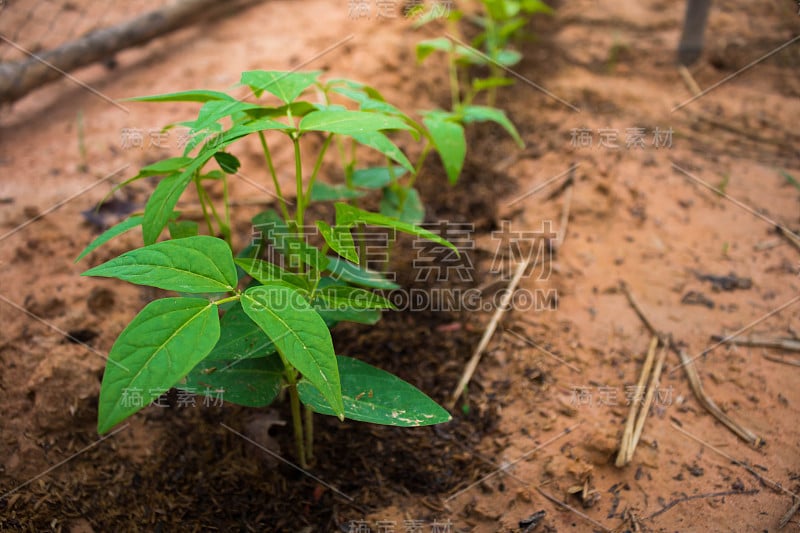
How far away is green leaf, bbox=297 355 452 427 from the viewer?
1062mm

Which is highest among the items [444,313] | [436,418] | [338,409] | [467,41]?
[467,41]

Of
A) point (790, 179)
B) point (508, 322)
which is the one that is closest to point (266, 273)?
point (508, 322)

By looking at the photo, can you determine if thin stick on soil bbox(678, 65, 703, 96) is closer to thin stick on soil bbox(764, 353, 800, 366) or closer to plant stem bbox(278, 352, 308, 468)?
thin stick on soil bbox(764, 353, 800, 366)

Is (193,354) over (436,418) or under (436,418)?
over

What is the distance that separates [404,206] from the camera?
1.72 metres

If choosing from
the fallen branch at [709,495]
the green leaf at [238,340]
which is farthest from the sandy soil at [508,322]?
the green leaf at [238,340]

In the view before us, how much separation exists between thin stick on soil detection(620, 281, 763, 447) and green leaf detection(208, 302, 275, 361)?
107cm

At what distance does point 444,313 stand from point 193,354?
1.01 m

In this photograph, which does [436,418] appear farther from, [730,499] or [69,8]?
Answer: [69,8]

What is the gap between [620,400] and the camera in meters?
1.47

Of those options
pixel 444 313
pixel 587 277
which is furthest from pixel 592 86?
pixel 444 313

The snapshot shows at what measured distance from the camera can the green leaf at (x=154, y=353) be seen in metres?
0.78

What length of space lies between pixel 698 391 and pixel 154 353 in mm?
1282

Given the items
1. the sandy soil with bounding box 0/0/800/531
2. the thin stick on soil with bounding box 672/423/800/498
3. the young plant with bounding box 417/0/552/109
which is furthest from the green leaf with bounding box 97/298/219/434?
the young plant with bounding box 417/0/552/109
